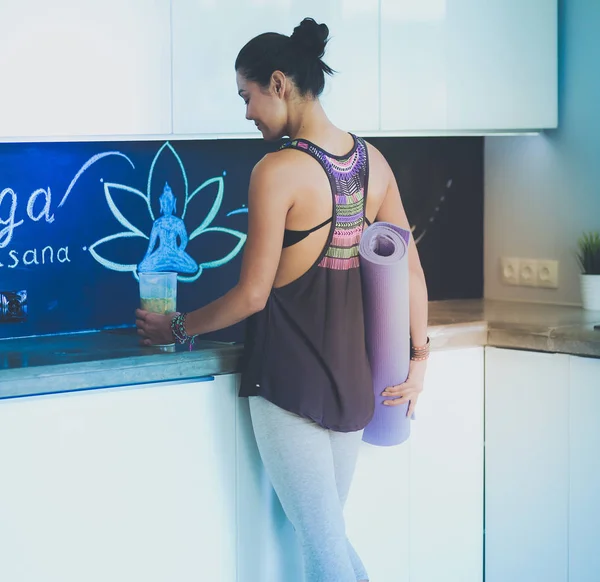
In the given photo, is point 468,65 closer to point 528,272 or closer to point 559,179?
point 559,179

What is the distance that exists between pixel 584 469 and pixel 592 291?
667 mm

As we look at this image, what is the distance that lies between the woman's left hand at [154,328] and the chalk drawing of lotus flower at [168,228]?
0.42 metres

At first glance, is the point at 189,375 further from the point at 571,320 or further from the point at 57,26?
the point at 571,320

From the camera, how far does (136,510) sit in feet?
7.70

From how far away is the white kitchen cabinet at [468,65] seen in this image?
2.93 meters

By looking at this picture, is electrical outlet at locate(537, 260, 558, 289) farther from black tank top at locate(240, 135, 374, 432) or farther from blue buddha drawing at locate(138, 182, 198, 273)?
black tank top at locate(240, 135, 374, 432)

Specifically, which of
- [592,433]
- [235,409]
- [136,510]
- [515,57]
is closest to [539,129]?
[515,57]

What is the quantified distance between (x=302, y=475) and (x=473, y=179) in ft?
5.13

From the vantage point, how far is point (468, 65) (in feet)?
10.1

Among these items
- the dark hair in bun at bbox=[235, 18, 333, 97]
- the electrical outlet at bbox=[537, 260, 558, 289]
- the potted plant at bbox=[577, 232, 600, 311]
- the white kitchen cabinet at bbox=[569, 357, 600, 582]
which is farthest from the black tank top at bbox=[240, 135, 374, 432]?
the electrical outlet at bbox=[537, 260, 558, 289]

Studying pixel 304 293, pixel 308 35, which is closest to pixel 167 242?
pixel 304 293

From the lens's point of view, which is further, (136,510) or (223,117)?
(223,117)

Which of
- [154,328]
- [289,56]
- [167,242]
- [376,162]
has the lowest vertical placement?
[154,328]

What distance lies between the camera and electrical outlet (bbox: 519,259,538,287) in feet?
11.2
